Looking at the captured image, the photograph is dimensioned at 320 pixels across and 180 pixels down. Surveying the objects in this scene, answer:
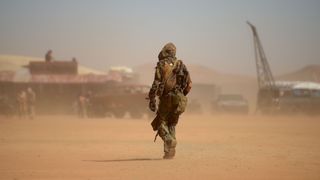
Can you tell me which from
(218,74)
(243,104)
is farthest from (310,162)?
(218,74)

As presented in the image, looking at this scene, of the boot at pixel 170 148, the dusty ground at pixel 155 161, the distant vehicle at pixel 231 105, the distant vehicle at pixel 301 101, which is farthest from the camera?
the distant vehicle at pixel 231 105

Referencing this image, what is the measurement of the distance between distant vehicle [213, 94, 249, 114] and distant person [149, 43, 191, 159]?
99.2 feet

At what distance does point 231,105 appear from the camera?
133 feet

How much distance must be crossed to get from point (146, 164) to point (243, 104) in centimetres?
3149

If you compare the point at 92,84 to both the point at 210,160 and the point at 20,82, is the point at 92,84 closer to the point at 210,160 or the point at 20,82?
the point at 20,82

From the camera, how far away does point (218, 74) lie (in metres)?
156

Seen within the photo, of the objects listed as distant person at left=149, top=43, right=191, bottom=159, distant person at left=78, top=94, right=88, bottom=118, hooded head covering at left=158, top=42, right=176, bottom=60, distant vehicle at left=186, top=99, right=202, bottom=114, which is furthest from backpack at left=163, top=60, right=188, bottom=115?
distant vehicle at left=186, top=99, right=202, bottom=114

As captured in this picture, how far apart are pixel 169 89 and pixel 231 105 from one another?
30.4 meters

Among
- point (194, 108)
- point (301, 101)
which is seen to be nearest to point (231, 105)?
point (194, 108)

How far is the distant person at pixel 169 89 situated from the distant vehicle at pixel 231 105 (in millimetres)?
30221

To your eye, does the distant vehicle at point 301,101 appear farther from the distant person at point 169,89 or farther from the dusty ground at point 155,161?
the distant person at point 169,89

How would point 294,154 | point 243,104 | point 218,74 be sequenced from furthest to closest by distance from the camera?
point 218,74 < point 243,104 < point 294,154

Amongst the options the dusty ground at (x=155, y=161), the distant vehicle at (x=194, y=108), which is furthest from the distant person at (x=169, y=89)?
the distant vehicle at (x=194, y=108)

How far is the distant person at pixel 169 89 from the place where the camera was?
10539mm
